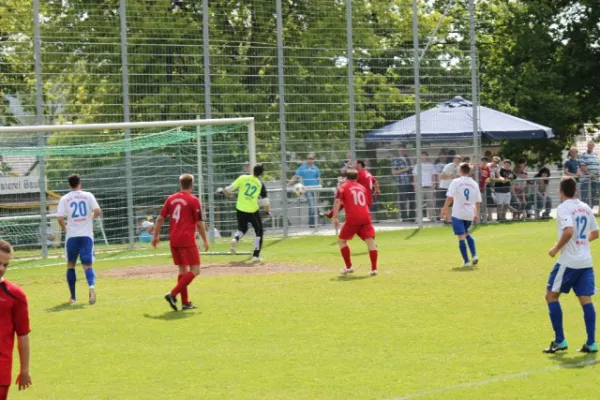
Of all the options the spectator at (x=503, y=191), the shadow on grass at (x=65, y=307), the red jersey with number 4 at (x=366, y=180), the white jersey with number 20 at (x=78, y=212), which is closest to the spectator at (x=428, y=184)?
the spectator at (x=503, y=191)

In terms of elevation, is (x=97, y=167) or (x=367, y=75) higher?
(x=367, y=75)

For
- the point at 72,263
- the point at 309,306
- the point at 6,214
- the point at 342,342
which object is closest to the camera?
the point at 342,342

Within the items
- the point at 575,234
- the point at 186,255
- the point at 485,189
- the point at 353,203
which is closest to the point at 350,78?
the point at 485,189

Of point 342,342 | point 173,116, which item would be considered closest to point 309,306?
point 342,342

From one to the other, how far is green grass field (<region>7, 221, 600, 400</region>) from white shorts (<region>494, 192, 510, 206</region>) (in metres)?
9.07

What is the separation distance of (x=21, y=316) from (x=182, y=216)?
802 centimetres

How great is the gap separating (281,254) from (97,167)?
4607mm

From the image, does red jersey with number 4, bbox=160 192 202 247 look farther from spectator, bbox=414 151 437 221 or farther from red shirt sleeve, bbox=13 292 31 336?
spectator, bbox=414 151 437 221

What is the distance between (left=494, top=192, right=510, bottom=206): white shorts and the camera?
30.2 m

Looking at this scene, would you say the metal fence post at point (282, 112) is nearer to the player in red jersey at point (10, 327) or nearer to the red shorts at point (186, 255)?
the red shorts at point (186, 255)

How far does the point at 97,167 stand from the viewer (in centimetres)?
2439

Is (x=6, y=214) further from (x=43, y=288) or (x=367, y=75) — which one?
(x=367, y=75)

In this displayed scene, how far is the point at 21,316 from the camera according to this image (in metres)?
7.93

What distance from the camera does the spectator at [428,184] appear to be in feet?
97.4
